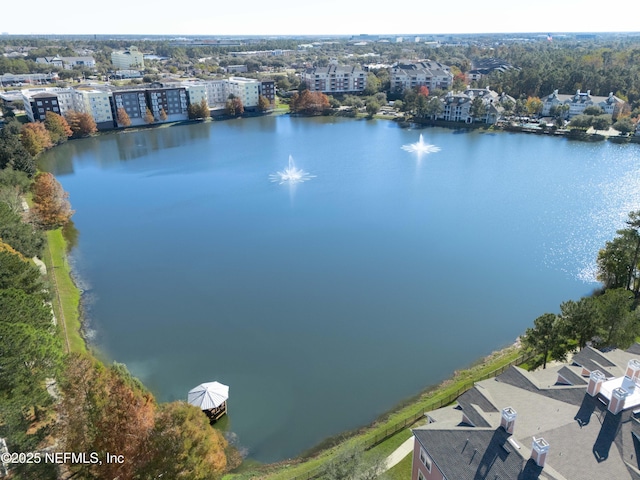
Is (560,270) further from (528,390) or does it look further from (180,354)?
(180,354)

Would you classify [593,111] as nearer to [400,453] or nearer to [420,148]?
[420,148]

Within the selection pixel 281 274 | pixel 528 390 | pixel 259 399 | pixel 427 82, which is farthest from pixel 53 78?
pixel 528 390

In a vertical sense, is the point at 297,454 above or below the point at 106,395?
below

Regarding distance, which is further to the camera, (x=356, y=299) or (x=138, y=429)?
A: (x=356, y=299)

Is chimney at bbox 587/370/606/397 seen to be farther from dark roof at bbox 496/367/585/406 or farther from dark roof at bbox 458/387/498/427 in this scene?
dark roof at bbox 458/387/498/427

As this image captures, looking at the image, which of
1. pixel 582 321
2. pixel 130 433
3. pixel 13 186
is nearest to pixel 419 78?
pixel 13 186
